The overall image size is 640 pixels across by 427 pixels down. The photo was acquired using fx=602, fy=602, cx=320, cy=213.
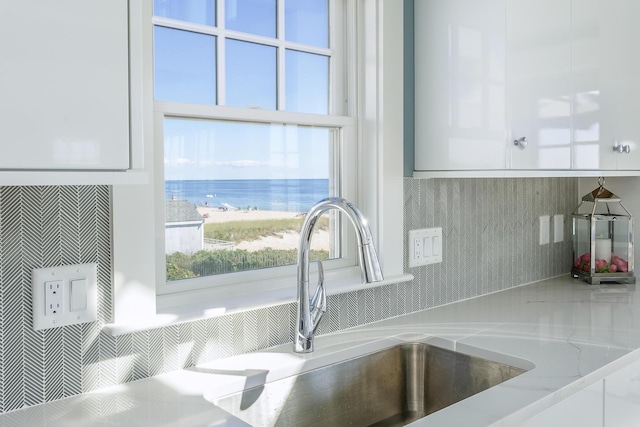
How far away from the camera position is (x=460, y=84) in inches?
71.4

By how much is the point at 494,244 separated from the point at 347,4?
1.03m

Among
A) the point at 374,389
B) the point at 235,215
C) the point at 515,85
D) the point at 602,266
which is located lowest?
the point at 374,389

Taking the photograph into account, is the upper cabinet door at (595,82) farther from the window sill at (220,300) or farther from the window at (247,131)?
the window sill at (220,300)

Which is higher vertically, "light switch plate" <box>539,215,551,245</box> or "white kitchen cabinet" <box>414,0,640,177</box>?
"white kitchen cabinet" <box>414,0,640,177</box>

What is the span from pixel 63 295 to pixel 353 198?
912 millimetres

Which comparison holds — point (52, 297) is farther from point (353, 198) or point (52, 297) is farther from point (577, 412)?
point (577, 412)

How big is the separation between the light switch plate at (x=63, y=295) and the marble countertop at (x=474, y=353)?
0.17 metres

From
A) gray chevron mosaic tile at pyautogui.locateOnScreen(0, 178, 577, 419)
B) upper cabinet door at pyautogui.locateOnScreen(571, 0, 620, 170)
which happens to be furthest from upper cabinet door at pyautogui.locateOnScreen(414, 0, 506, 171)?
upper cabinet door at pyautogui.locateOnScreen(571, 0, 620, 170)

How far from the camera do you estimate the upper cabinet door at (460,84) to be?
1779 millimetres

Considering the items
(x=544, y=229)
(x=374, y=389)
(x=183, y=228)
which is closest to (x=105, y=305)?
(x=183, y=228)

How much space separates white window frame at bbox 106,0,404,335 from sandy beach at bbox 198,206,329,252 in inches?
3.1

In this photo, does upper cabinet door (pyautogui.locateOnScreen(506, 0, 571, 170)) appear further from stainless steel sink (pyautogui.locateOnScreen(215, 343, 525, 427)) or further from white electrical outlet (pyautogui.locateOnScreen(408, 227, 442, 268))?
stainless steel sink (pyautogui.locateOnScreen(215, 343, 525, 427))

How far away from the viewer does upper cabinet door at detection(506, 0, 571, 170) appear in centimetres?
178

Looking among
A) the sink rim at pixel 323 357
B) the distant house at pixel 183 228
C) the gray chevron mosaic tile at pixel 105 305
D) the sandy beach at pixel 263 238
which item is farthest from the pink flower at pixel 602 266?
the distant house at pixel 183 228
